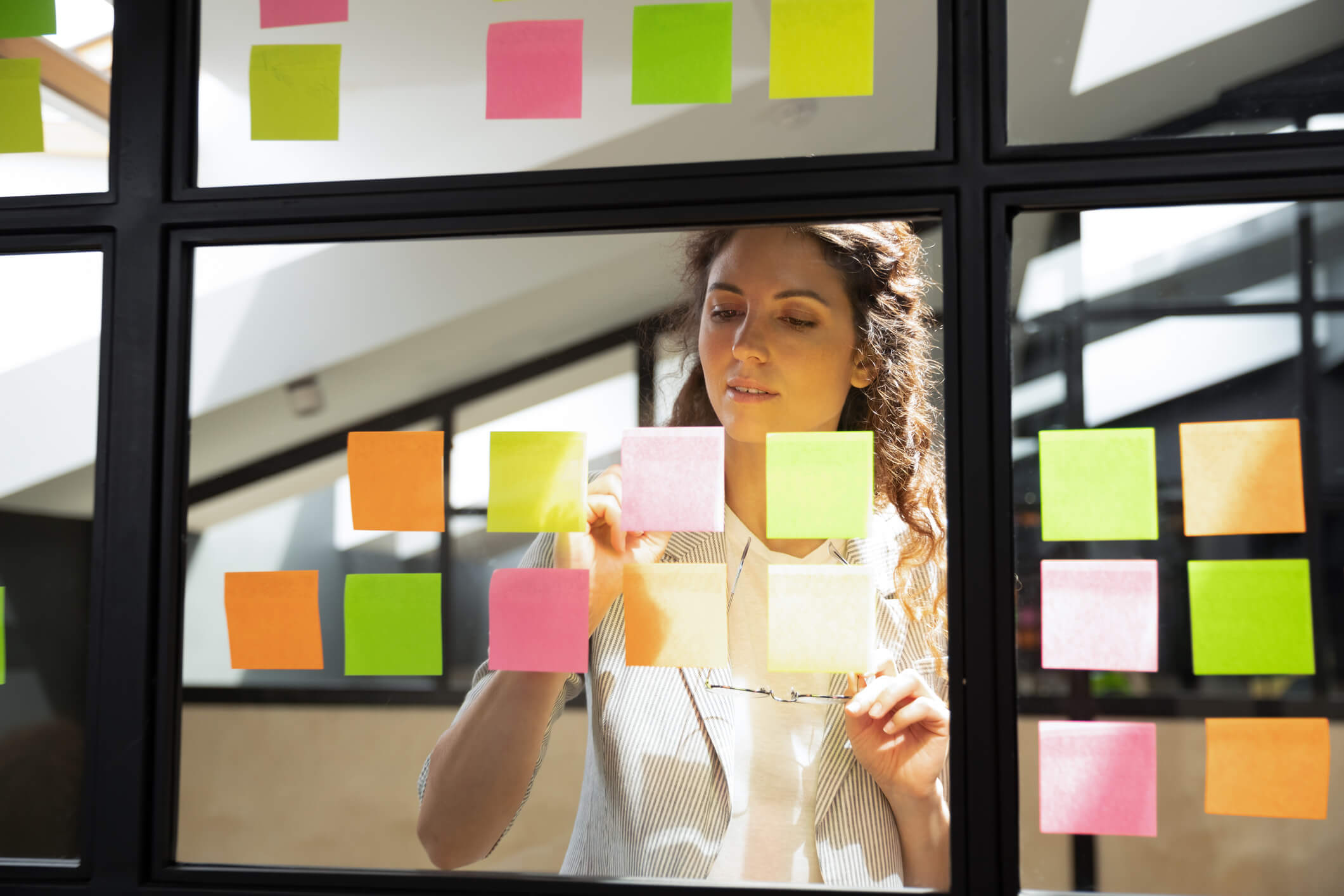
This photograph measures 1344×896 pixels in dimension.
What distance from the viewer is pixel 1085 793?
0.95 metres

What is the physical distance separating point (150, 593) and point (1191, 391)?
1769 mm

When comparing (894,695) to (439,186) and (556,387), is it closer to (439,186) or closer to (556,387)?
(556,387)

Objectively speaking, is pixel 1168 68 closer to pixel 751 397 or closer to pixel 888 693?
pixel 751 397

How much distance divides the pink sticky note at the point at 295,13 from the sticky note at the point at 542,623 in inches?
29.6

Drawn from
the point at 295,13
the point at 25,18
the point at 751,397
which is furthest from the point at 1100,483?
the point at 25,18

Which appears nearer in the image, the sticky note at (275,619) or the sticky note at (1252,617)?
the sticky note at (1252,617)

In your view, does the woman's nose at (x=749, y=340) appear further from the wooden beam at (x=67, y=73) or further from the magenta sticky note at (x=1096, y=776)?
the wooden beam at (x=67, y=73)

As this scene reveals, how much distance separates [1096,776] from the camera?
0.95m

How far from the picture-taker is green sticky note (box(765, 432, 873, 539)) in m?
0.98

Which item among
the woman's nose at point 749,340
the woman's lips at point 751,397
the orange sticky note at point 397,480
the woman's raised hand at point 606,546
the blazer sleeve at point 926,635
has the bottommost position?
the blazer sleeve at point 926,635

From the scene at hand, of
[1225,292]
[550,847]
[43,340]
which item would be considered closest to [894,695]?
[550,847]

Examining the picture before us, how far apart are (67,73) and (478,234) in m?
0.69

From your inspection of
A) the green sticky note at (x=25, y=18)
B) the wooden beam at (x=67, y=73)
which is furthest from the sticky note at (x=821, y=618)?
the green sticky note at (x=25, y=18)

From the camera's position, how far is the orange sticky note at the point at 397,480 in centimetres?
105
